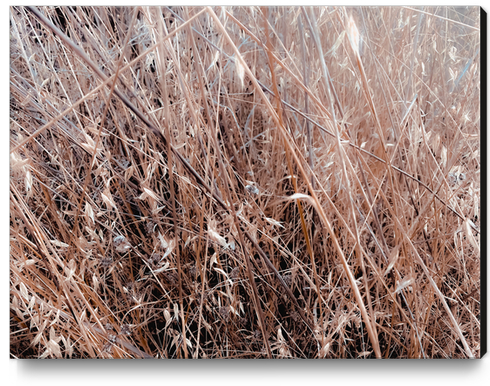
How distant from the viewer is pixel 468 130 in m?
1.09

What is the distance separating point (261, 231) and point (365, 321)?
0.33 meters

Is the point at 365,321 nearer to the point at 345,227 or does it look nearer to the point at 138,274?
the point at 345,227

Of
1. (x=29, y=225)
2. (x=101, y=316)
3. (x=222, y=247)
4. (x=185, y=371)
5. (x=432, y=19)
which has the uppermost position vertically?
(x=432, y=19)

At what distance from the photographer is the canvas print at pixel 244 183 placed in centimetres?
107

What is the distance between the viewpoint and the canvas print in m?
1.07

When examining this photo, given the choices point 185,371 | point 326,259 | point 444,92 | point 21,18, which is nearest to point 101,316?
point 185,371

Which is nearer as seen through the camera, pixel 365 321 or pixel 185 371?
pixel 365 321

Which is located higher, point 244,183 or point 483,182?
point 244,183

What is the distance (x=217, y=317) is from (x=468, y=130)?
30.7 inches

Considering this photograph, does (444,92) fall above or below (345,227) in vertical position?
above

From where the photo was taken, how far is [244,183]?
3.55ft

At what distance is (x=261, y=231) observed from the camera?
1.09m

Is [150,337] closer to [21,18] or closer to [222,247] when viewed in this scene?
[222,247]

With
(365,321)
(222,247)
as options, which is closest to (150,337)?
(222,247)
